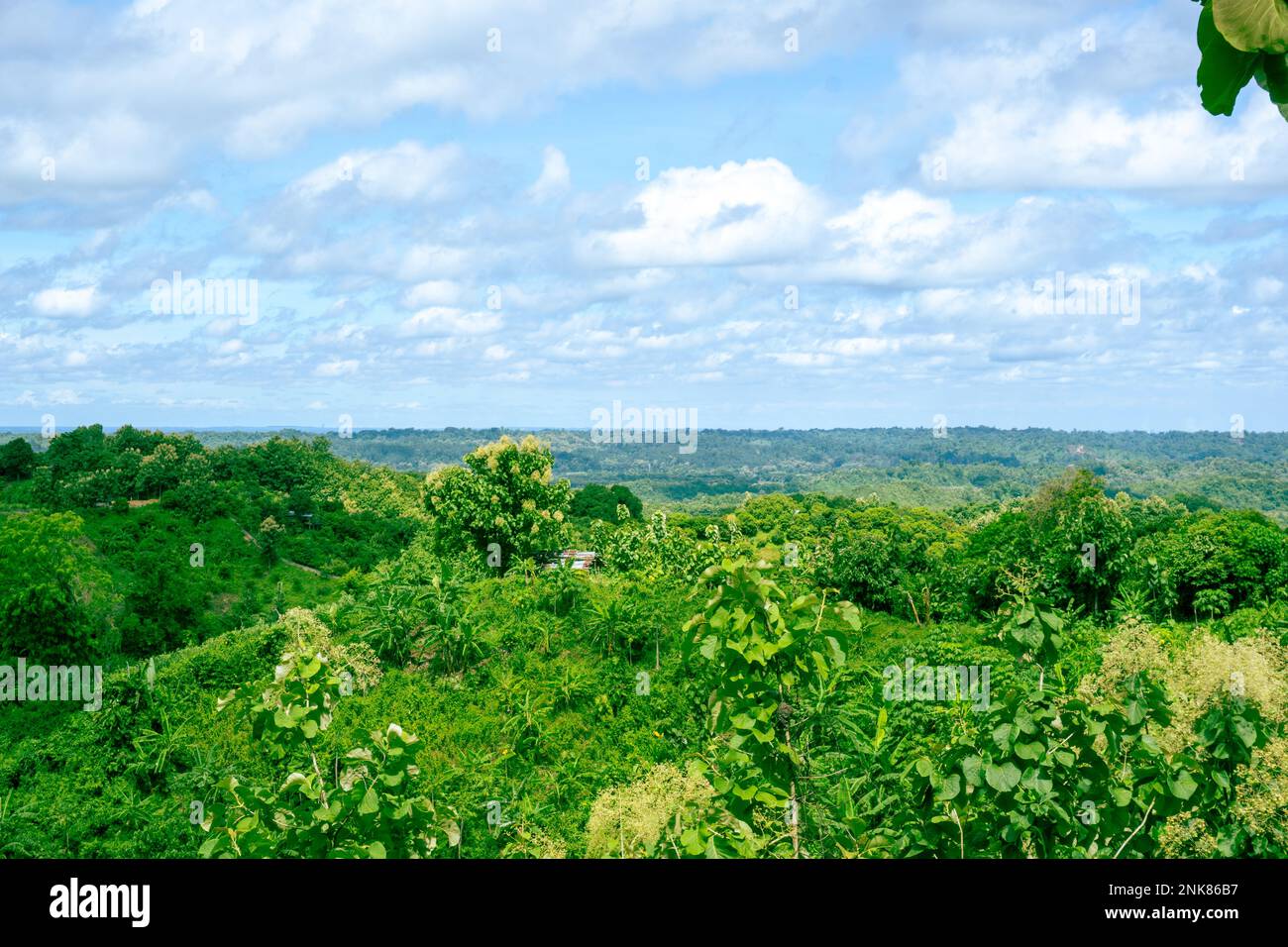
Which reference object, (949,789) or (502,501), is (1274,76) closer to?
(949,789)

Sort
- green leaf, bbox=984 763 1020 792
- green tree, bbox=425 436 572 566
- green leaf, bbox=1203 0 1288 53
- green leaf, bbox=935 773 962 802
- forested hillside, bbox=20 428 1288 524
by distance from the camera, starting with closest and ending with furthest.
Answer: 1. green leaf, bbox=1203 0 1288 53
2. green leaf, bbox=984 763 1020 792
3. green leaf, bbox=935 773 962 802
4. green tree, bbox=425 436 572 566
5. forested hillside, bbox=20 428 1288 524

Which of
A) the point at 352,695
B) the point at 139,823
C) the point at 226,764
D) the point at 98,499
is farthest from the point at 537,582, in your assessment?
the point at 98,499

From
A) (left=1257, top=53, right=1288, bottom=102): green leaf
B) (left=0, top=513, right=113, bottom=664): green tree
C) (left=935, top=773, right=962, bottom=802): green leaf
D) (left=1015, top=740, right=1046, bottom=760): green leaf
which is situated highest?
(left=1257, top=53, right=1288, bottom=102): green leaf

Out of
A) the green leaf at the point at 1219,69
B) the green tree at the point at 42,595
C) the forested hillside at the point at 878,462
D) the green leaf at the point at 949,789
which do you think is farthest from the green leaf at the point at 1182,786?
the forested hillside at the point at 878,462

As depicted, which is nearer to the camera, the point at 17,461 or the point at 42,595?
the point at 42,595

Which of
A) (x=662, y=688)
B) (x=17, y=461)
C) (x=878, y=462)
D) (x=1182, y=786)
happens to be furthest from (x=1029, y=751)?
(x=878, y=462)

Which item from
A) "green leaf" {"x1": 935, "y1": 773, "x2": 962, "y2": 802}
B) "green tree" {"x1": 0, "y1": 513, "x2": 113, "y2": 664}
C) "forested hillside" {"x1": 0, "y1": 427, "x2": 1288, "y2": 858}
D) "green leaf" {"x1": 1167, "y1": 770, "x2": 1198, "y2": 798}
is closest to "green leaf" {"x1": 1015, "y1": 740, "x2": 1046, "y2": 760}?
"forested hillside" {"x1": 0, "y1": 427, "x2": 1288, "y2": 858}

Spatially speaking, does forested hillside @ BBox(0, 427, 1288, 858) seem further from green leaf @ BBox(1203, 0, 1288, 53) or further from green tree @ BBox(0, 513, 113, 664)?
green leaf @ BBox(1203, 0, 1288, 53)

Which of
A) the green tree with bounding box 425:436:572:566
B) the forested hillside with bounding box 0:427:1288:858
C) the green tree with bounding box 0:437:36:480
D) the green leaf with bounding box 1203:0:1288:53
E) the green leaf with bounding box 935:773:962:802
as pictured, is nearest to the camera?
the green leaf with bounding box 1203:0:1288:53
